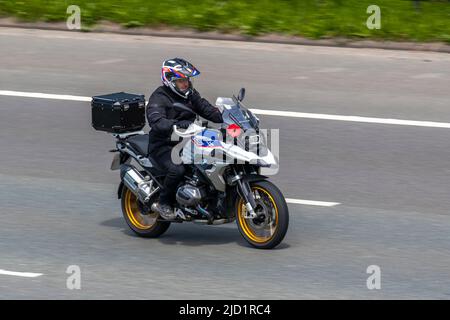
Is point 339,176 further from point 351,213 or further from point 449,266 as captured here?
point 449,266

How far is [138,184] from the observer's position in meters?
11.8

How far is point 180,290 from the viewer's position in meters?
10.2

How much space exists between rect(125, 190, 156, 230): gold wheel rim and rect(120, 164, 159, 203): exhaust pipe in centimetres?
19

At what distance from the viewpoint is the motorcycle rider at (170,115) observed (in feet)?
37.3

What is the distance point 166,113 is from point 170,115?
51mm

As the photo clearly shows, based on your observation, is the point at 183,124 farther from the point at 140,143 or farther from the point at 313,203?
the point at 313,203

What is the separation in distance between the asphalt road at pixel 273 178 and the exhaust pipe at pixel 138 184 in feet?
1.49

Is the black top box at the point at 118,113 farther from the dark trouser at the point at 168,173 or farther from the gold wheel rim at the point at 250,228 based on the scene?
the gold wheel rim at the point at 250,228

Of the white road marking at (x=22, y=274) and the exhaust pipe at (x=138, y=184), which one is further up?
the exhaust pipe at (x=138, y=184)

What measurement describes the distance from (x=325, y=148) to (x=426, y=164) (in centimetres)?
131

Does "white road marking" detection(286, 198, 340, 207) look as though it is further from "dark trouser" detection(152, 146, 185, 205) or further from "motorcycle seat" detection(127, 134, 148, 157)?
"motorcycle seat" detection(127, 134, 148, 157)

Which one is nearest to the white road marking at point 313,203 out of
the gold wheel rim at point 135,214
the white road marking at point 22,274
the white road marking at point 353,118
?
the gold wheel rim at point 135,214

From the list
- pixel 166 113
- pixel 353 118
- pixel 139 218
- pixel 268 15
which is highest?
pixel 166 113

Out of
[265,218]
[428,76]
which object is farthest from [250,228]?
[428,76]
